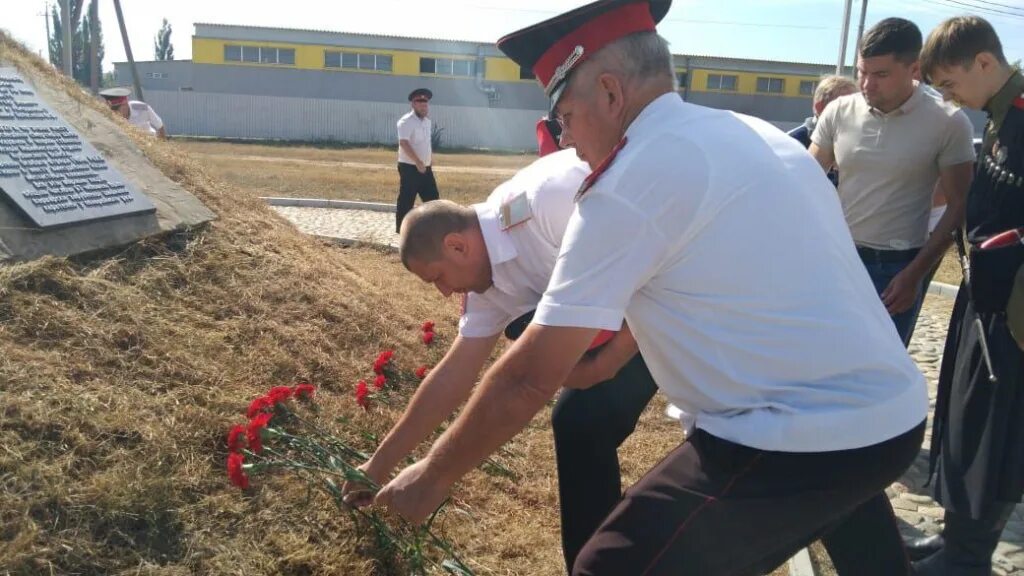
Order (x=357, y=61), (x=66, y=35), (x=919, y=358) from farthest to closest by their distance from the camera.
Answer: (x=357, y=61), (x=66, y=35), (x=919, y=358)

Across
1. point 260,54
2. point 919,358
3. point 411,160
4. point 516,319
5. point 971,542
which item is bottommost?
point 919,358

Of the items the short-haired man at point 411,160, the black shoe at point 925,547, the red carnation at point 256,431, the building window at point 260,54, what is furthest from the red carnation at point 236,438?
the building window at point 260,54

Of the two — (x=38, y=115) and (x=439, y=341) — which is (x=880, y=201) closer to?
(x=439, y=341)

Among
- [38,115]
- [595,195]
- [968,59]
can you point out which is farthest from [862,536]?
[38,115]

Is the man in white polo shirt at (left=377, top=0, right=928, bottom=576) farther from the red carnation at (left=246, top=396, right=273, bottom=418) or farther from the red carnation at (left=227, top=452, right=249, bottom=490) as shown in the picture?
the red carnation at (left=246, top=396, right=273, bottom=418)

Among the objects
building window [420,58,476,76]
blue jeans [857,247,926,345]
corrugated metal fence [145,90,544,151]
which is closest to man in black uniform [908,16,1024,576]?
blue jeans [857,247,926,345]

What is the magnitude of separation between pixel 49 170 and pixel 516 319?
3.00 metres

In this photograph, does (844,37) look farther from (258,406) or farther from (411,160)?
(258,406)

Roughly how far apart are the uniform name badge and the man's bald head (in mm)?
128

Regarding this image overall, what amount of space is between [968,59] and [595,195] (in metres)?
1.95

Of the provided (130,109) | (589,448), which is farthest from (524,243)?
(130,109)

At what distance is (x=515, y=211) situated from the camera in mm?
2418

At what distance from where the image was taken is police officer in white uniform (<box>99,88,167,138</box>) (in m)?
8.72

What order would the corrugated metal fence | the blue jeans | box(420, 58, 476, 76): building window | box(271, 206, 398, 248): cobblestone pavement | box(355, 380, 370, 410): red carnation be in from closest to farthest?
box(355, 380, 370, 410): red carnation, the blue jeans, box(271, 206, 398, 248): cobblestone pavement, the corrugated metal fence, box(420, 58, 476, 76): building window
